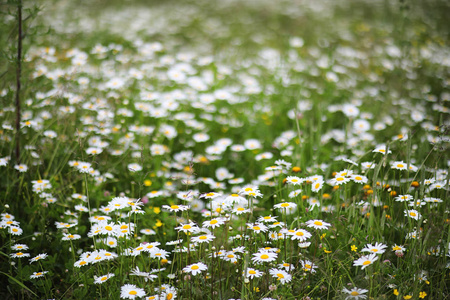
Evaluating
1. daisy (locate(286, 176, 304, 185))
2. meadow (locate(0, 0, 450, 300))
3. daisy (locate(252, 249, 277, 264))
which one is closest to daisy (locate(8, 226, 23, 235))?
meadow (locate(0, 0, 450, 300))

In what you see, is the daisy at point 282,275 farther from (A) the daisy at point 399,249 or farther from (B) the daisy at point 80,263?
(B) the daisy at point 80,263

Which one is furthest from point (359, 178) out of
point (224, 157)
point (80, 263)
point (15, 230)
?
point (15, 230)

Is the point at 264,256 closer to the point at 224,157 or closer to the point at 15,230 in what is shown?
the point at 15,230

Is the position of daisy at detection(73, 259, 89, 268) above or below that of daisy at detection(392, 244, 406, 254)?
above

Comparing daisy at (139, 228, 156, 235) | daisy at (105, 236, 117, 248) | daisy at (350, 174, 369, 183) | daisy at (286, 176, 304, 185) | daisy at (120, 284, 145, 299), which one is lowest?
daisy at (139, 228, 156, 235)

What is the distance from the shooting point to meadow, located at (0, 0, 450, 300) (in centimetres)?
162

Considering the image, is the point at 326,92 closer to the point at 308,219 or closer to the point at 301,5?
the point at 308,219

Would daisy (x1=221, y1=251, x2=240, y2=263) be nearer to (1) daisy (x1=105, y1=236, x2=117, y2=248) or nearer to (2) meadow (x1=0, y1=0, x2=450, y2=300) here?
(2) meadow (x1=0, y1=0, x2=450, y2=300)

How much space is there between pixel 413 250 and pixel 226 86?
3.12m

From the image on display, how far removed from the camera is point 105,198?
2.22 meters

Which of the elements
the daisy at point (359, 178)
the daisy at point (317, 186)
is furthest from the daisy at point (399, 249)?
the daisy at point (317, 186)

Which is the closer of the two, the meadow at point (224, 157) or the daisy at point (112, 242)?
the meadow at point (224, 157)

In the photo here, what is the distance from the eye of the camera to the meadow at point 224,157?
1618 mm

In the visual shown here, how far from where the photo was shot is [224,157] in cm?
317
